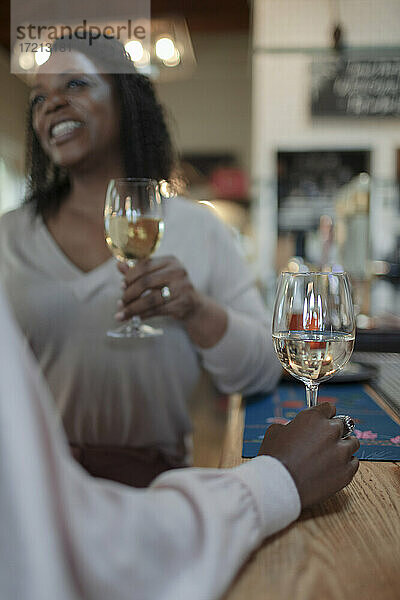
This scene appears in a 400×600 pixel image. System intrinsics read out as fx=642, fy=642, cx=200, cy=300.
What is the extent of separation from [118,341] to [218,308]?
6.5 inches

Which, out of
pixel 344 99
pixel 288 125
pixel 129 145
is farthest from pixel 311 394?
pixel 288 125

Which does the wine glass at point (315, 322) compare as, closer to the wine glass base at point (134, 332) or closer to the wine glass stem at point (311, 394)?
the wine glass stem at point (311, 394)

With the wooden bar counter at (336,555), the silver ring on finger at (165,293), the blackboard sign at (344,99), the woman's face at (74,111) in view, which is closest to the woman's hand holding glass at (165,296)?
the silver ring on finger at (165,293)

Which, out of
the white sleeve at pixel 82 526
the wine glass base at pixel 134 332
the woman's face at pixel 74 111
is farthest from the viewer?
the woman's face at pixel 74 111

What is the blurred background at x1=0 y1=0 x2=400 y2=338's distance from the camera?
83 centimetres

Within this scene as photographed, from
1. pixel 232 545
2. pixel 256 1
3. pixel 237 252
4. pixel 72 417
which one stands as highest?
pixel 256 1

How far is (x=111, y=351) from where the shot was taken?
0.89 m

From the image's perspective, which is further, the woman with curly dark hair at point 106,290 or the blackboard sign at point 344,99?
the blackboard sign at point 344,99

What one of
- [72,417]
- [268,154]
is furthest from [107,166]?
[268,154]

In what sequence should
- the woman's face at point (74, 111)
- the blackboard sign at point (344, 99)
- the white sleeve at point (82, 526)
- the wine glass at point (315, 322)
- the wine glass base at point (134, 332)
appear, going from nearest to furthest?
the white sleeve at point (82, 526), the wine glass at point (315, 322), the wine glass base at point (134, 332), the woman's face at point (74, 111), the blackboard sign at point (344, 99)

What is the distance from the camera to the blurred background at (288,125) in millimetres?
829

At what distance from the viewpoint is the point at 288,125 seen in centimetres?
299

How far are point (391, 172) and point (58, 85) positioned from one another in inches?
93.9

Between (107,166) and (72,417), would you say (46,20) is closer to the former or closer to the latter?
(107,166)
